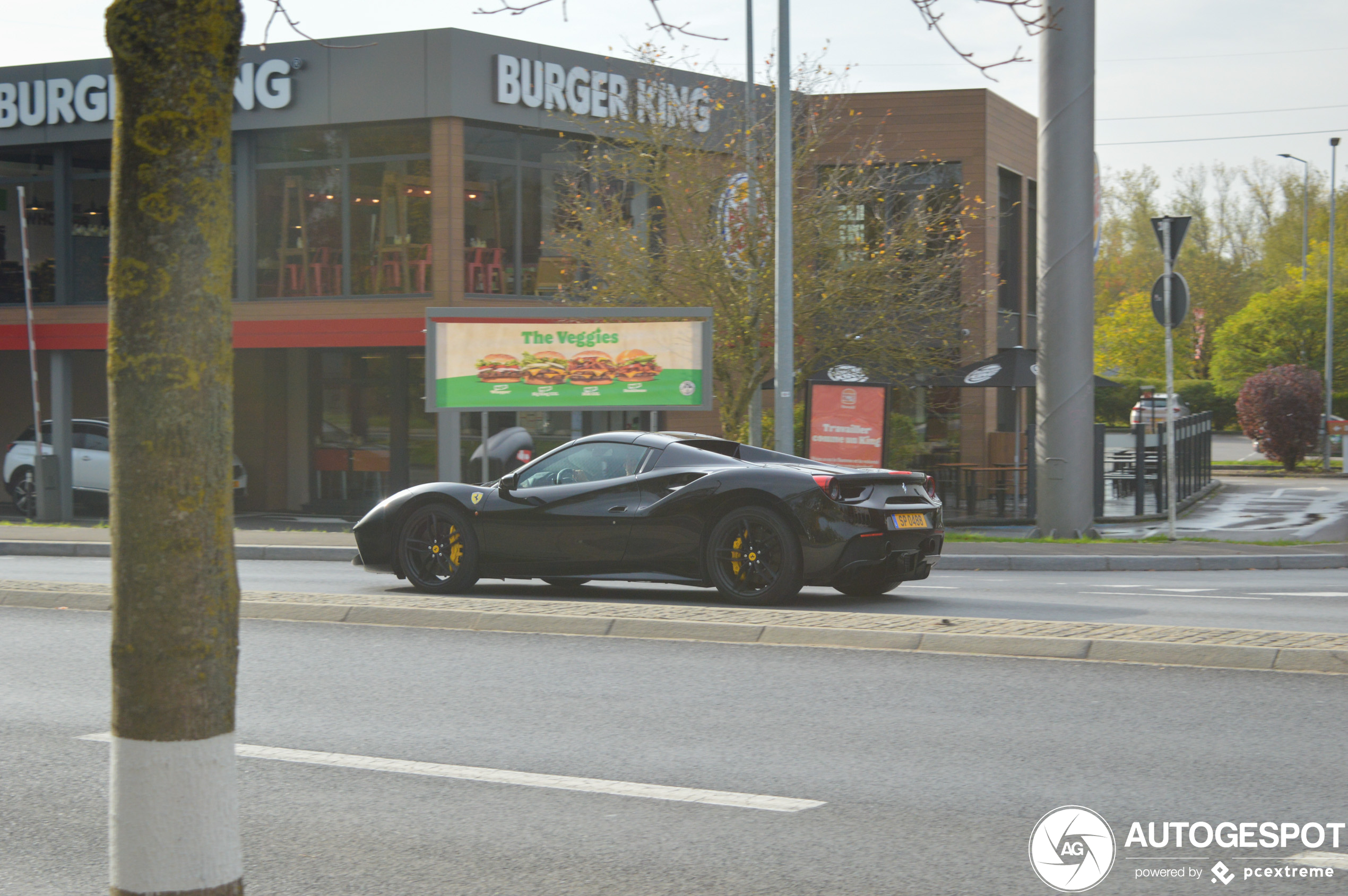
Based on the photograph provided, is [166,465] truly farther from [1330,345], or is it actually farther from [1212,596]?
[1330,345]

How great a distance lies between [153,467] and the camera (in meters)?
3.03

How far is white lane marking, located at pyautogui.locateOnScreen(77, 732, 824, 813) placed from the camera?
5180mm

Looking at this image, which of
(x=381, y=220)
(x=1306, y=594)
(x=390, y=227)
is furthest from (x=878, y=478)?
(x=381, y=220)

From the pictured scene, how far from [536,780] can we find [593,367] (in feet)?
40.8

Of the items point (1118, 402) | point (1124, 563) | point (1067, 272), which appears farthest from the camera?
point (1118, 402)

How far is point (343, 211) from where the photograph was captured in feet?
79.8

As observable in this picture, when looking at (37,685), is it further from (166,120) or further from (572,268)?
(572,268)

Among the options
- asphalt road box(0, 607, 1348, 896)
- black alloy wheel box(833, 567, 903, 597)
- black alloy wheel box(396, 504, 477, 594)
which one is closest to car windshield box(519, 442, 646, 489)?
black alloy wheel box(396, 504, 477, 594)

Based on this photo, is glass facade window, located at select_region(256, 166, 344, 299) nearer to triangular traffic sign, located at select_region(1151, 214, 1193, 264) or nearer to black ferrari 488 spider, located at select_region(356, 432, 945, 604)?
black ferrari 488 spider, located at select_region(356, 432, 945, 604)

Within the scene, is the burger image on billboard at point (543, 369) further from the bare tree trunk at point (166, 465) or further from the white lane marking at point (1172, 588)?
the bare tree trunk at point (166, 465)

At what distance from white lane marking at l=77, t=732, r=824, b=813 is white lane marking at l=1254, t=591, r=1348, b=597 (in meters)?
8.44

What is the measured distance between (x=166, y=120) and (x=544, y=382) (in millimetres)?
14788

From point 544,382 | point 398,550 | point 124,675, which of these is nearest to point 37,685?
point 398,550

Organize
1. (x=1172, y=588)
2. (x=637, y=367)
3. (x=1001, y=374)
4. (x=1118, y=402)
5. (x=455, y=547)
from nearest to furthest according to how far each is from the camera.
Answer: (x=455, y=547) → (x=1172, y=588) → (x=637, y=367) → (x=1001, y=374) → (x=1118, y=402)
